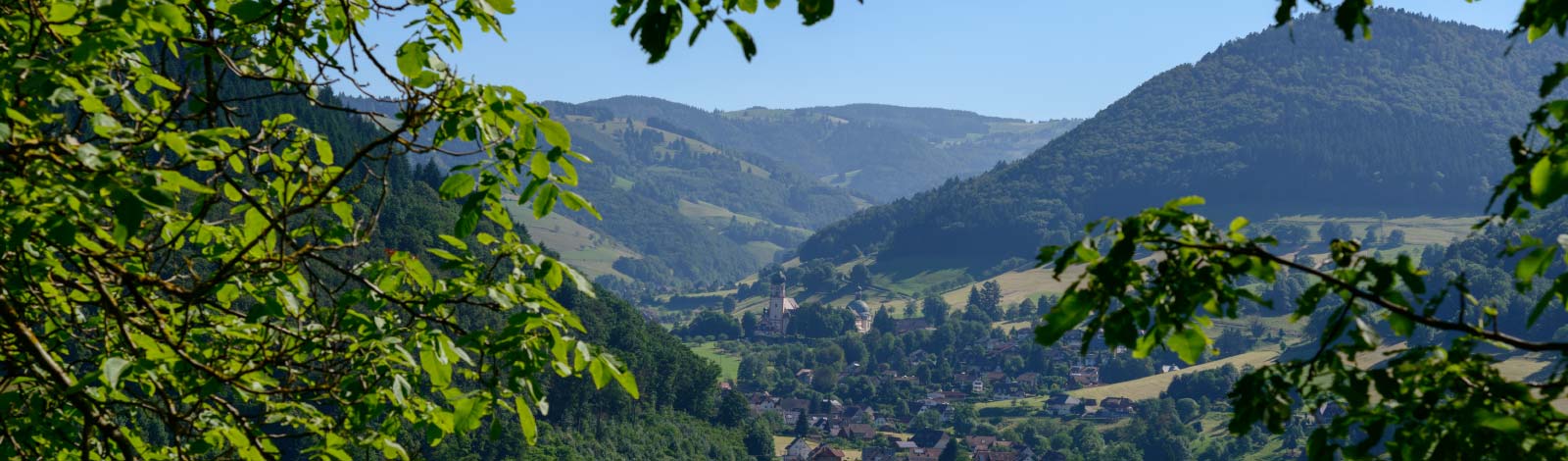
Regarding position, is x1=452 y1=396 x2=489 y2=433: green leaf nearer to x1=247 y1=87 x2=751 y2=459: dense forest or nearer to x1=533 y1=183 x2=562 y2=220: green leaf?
x1=533 y1=183 x2=562 y2=220: green leaf

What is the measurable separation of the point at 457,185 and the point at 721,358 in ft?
496

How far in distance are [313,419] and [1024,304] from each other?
169 meters

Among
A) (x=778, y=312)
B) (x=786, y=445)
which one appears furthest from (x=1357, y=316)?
(x=778, y=312)

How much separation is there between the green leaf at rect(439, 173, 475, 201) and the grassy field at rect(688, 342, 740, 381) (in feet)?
449

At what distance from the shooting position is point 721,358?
15438 centimetres

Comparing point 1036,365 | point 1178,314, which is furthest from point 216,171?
point 1036,365

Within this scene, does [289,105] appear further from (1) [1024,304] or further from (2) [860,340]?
(1) [1024,304]

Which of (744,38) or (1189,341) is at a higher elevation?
(744,38)

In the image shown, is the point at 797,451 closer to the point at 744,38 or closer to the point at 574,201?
the point at 574,201

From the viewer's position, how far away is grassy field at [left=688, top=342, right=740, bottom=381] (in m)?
146

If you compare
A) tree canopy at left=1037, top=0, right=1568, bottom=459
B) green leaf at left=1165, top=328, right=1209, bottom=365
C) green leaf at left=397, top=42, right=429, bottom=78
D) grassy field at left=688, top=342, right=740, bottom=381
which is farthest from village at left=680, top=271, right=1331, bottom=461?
tree canopy at left=1037, top=0, right=1568, bottom=459

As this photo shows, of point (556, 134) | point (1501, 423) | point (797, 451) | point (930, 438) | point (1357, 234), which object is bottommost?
point (930, 438)

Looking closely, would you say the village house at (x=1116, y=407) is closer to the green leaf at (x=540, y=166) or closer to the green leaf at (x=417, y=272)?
the green leaf at (x=417, y=272)

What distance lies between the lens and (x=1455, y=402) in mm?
3162
